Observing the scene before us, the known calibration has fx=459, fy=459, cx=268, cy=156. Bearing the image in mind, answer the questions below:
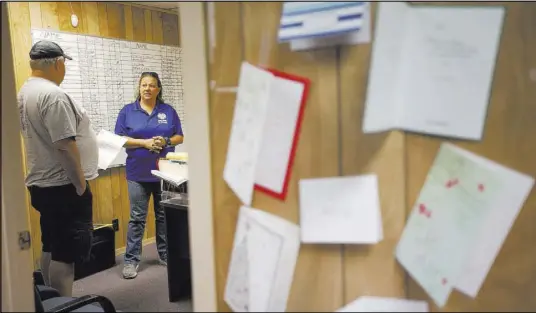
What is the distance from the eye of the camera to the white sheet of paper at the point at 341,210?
80cm

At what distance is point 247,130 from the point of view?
2.83 ft

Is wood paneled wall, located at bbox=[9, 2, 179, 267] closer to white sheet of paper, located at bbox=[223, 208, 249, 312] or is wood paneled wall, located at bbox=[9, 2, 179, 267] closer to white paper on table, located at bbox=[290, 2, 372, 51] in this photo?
white sheet of paper, located at bbox=[223, 208, 249, 312]

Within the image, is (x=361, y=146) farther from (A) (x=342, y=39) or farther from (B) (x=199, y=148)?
(B) (x=199, y=148)

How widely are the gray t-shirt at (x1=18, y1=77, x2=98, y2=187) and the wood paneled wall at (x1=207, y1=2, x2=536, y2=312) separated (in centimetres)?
148

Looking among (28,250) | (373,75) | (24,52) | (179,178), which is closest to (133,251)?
(179,178)

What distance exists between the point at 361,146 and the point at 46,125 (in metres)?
1.76

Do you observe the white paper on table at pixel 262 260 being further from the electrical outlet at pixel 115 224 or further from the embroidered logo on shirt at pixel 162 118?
the electrical outlet at pixel 115 224

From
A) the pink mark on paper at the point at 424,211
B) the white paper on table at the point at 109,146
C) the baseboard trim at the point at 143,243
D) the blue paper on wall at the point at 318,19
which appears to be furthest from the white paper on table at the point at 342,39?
the baseboard trim at the point at 143,243

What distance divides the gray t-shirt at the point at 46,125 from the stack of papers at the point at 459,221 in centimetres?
178

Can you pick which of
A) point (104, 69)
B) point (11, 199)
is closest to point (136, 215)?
point (104, 69)

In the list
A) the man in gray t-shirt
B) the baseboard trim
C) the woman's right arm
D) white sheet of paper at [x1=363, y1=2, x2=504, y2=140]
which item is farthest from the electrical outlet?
white sheet of paper at [x1=363, y1=2, x2=504, y2=140]

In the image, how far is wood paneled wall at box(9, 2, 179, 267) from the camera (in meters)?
2.97

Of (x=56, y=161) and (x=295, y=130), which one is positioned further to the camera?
(x=56, y=161)

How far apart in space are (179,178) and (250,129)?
1.41 m
